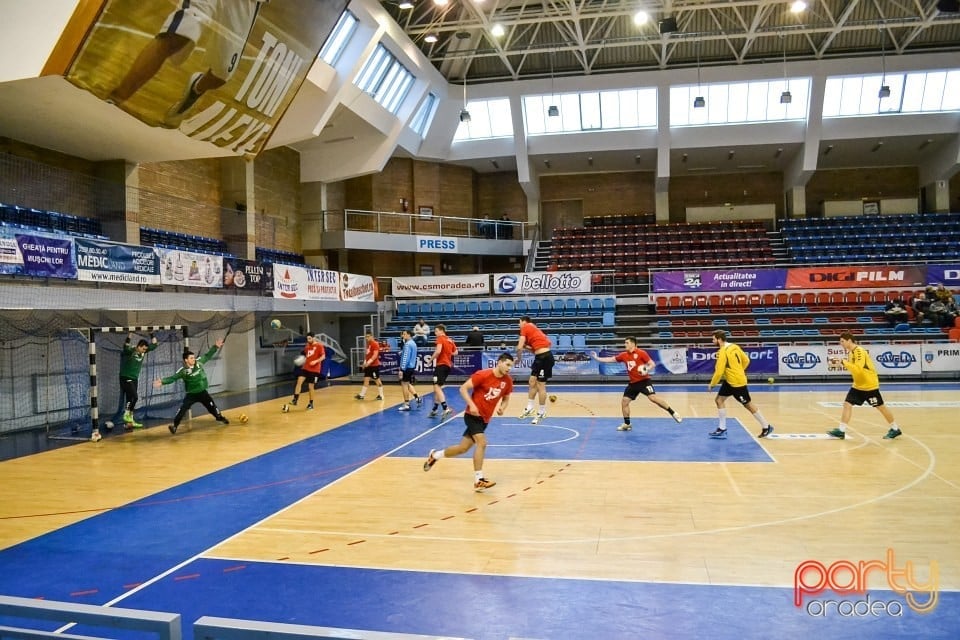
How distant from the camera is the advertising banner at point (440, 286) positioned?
27.5 m

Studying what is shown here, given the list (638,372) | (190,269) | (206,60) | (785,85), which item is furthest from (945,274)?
(190,269)

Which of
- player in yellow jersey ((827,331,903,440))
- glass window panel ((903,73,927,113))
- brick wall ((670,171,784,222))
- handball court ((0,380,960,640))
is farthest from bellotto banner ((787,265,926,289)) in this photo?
player in yellow jersey ((827,331,903,440))

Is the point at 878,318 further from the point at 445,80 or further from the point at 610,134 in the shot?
the point at 445,80

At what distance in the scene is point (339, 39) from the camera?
21.9m

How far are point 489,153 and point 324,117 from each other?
11977mm

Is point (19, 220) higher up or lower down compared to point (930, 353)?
higher up

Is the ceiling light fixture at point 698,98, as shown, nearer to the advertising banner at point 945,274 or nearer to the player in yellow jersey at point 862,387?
the advertising banner at point 945,274

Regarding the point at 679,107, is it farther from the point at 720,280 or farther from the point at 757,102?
the point at 720,280

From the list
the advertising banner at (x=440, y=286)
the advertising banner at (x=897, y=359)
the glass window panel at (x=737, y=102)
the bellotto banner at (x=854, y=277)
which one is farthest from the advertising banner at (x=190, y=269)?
the glass window panel at (x=737, y=102)

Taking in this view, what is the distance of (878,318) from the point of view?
2475 cm

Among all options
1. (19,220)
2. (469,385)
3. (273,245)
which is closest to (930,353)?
(469,385)

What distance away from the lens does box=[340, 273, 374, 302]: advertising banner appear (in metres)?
25.3

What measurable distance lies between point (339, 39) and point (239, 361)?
11.4 meters

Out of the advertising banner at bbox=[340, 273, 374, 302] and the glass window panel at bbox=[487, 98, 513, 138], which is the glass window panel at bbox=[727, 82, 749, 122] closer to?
the glass window panel at bbox=[487, 98, 513, 138]
